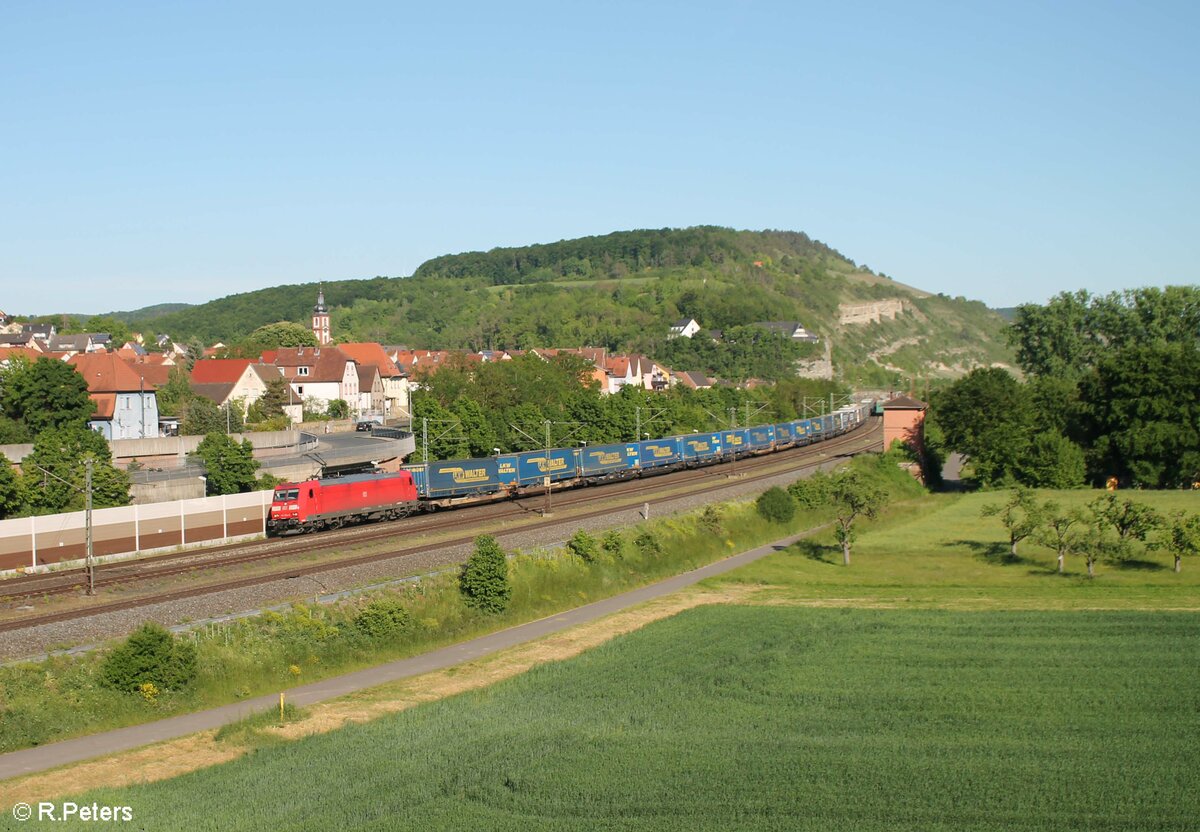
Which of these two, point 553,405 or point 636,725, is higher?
point 553,405

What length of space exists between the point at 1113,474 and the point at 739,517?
115 feet

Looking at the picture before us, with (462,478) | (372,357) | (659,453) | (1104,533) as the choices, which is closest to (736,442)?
(659,453)

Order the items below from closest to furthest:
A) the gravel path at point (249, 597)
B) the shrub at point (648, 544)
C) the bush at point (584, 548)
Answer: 1. the gravel path at point (249, 597)
2. the bush at point (584, 548)
3. the shrub at point (648, 544)

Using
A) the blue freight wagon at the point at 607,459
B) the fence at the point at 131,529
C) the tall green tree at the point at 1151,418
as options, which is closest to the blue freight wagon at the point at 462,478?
the blue freight wagon at the point at 607,459

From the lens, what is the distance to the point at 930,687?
28.2m

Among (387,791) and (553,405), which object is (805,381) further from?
(387,791)

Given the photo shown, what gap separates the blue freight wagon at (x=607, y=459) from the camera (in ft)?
238

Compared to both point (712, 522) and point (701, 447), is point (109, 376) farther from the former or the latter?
point (712, 522)

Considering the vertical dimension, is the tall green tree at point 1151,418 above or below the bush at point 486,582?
above

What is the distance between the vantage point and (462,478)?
202 feet

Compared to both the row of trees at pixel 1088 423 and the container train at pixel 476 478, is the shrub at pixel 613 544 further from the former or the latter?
the row of trees at pixel 1088 423

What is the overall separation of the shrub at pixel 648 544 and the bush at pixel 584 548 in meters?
3.48

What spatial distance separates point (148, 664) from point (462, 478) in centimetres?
3352

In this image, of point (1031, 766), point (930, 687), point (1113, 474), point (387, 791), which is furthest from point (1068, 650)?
point (1113, 474)
